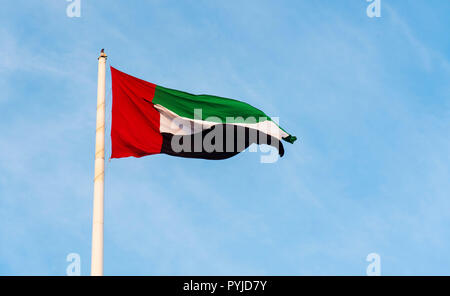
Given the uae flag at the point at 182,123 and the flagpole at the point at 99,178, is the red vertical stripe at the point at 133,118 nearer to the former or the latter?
the uae flag at the point at 182,123

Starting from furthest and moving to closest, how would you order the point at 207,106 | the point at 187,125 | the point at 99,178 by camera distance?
the point at 207,106 → the point at 187,125 → the point at 99,178

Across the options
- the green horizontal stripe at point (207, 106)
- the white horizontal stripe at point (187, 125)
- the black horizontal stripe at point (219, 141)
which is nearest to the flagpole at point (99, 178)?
the green horizontal stripe at point (207, 106)

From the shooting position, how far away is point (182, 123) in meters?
28.5

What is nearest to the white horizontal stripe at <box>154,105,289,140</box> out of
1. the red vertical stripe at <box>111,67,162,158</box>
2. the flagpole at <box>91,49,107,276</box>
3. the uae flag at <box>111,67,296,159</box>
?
the uae flag at <box>111,67,296,159</box>

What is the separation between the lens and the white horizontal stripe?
28.1 m

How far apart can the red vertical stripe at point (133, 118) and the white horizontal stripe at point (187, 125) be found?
24 cm

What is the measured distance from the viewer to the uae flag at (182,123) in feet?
88.9

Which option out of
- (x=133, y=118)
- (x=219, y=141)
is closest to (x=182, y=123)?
(x=219, y=141)

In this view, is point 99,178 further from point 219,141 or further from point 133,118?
point 219,141

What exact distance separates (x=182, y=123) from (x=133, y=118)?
5.78ft

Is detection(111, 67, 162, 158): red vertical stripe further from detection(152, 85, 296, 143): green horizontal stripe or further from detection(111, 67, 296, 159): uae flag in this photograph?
detection(152, 85, 296, 143): green horizontal stripe

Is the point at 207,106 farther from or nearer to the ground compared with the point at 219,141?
farther from the ground
